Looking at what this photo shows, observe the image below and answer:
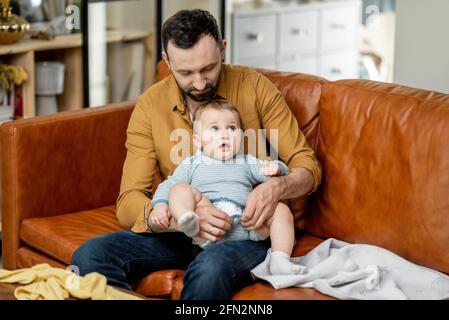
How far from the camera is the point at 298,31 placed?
5.26 m

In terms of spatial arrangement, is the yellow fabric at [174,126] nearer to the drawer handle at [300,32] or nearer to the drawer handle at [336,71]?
the drawer handle at [300,32]

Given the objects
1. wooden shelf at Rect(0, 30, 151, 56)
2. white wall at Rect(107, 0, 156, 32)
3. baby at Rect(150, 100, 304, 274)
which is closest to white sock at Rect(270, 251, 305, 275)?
baby at Rect(150, 100, 304, 274)

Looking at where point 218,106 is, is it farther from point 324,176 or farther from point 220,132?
point 324,176

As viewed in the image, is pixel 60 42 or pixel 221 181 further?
pixel 60 42

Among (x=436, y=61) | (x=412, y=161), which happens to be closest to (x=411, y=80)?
(x=436, y=61)

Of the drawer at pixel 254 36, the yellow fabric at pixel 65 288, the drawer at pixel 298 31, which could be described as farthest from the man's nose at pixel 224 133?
the drawer at pixel 298 31

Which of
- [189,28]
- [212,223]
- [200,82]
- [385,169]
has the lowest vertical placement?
[212,223]

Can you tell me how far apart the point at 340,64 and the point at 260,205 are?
3.55m

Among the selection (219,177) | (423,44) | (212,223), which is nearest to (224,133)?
(219,177)

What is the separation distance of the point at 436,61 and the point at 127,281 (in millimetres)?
1599
